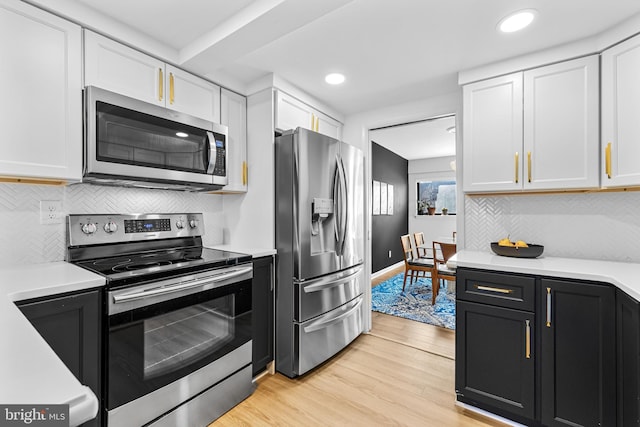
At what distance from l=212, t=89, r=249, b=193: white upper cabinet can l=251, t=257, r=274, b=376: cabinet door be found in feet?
2.28

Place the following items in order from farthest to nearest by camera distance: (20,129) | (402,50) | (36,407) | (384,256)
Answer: (384,256)
(402,50)
(20,129)
(36,407)

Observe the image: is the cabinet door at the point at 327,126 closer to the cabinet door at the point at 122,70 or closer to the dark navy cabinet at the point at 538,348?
the cabinet door at the point at 122,70

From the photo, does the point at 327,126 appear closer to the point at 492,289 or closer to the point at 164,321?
the point at 492,289

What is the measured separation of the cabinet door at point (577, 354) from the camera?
1.56 meters

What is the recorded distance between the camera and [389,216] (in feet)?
20.6

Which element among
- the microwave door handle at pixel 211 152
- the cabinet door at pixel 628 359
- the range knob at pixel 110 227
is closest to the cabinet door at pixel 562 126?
the cabinet door at pixel 628 359

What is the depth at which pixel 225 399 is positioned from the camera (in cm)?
192

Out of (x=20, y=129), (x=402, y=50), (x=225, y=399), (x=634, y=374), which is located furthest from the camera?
(x=402, y=50)

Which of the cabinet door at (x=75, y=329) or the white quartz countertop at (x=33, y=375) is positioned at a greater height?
the white quartz countertop at (x=33, y=375)

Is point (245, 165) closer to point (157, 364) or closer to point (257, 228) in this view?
point (257, 228)

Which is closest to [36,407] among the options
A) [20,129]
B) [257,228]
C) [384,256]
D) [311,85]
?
[20,129]

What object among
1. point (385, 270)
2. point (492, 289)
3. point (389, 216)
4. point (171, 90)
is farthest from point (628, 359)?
point (389, 216)

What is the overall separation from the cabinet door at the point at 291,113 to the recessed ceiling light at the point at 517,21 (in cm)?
156

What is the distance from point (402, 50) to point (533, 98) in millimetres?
987
